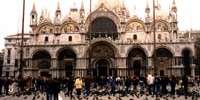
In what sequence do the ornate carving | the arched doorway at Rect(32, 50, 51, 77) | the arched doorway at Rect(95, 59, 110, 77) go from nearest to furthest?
the ornate carving
the arched doorway at Rect(95, 59, 110, 77)
the arched doorway at Rect(32, 50, 51, 77)

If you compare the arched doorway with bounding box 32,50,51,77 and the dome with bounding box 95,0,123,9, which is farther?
the dome with bounding box 95,0,123,9

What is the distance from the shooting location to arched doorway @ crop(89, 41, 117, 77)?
57594mm

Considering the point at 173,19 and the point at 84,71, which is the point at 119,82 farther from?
the point at 173,19

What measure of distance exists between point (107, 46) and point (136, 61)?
5006 millimetres

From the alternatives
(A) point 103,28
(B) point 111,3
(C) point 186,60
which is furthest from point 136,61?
(B) point 111,3

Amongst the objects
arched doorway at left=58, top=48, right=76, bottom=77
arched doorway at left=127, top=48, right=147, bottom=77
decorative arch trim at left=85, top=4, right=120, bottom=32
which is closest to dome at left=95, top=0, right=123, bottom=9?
decorative arch trim at left=85, top=4, right=120, bottom=32

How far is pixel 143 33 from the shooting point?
5975cm

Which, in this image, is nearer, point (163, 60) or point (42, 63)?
point (163, 60)

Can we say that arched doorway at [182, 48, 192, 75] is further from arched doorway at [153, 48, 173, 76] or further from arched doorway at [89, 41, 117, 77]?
arched doorway at [89, 41, 117, 77]

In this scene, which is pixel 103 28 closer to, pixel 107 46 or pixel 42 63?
pixel 107 46

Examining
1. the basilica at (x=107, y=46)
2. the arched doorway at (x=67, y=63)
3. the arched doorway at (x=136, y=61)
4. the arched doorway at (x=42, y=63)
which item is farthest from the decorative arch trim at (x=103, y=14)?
the arched doorway at (x=42, y=63)

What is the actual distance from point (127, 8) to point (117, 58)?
12333mm

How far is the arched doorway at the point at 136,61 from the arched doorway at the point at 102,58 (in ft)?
8.78

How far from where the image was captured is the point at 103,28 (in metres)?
61.0
